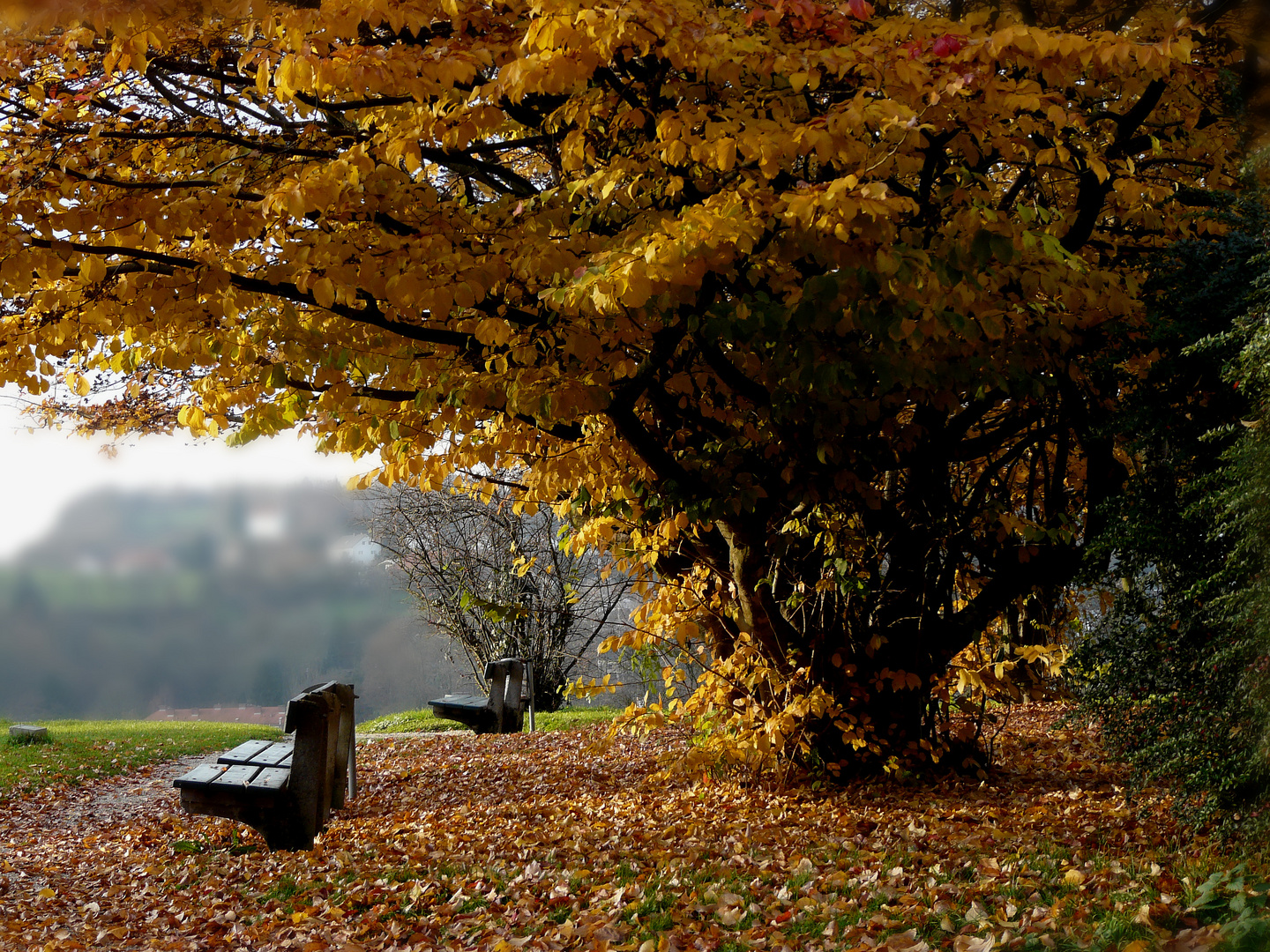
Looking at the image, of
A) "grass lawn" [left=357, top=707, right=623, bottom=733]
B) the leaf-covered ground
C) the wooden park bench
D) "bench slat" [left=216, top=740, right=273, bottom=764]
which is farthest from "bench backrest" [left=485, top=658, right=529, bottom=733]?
"bench slat" [left=216, top=740, right=273, bottom=764]

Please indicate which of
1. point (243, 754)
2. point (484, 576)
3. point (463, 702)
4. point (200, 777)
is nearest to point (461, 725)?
point (463, 702)

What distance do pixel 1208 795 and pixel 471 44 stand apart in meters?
4.60

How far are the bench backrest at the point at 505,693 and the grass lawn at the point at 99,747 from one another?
405 cm

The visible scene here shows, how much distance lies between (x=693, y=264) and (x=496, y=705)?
9.59 m

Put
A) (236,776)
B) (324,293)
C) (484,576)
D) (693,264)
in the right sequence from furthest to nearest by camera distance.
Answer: (484,576) → (236,776) → (324,293) → (693,264)

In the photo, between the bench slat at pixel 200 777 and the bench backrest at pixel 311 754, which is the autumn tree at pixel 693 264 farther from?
the bench slat at pixel 200 777

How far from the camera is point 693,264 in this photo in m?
3.42

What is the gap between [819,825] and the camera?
5496 mm

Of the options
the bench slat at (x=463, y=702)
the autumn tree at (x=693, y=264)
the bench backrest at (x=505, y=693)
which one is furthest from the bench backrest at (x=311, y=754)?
the bench backrest at (x=505, y=693)

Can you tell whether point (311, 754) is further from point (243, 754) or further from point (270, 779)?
point (243, 754)

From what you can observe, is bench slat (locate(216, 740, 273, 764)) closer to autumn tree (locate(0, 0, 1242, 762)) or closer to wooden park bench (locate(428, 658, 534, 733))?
autumn tree (locate(0, 0, 1242, 762))

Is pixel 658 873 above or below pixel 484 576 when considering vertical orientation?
below

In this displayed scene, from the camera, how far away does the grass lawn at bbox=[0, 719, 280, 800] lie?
994 centimetres

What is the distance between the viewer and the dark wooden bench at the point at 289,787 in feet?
18.0
